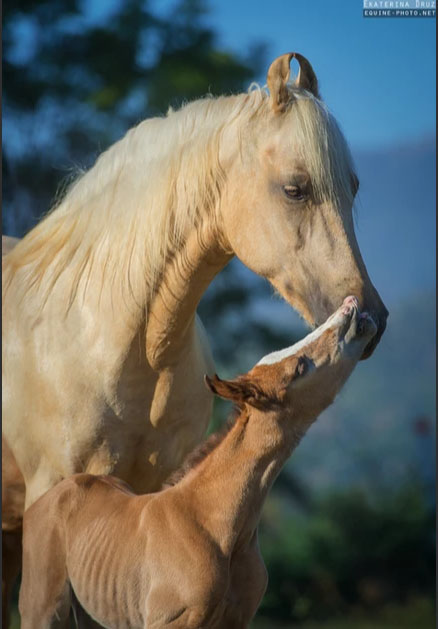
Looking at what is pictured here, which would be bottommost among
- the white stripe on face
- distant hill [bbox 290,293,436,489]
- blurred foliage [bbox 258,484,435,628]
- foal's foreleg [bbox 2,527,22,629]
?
blurred foliage [bbox 258,484,435,628]

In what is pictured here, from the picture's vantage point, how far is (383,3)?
13.5 feet

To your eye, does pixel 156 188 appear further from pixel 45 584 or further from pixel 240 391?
pixel 45 584

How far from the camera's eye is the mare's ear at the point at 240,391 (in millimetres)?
2457

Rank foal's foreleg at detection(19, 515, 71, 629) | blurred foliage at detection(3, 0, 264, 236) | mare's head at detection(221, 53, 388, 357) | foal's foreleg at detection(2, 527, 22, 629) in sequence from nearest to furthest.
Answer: mare's head at detection(221, 53, 388, 357), foal's foreleg at detection(19, 515, 71, 629), foal's foreleg at detection(2, 527, 22, 629), blurred foliage at detection(3, 0, 264, 236)

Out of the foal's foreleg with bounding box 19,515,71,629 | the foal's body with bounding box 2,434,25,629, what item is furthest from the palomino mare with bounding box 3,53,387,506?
the foal's foreleg with bounding box 19,515,71,629

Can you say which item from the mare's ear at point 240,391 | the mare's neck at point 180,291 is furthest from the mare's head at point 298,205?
the mare's ear at point 240,391

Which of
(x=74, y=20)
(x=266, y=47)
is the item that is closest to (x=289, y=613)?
(x=266, y=47)

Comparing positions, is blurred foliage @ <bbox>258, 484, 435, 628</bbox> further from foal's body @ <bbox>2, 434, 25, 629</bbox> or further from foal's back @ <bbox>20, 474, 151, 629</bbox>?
foal's back @ <bbox>20, 474, 151, 629</bbox>

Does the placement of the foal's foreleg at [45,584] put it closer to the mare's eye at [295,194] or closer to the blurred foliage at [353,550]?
the mare's eye at [295,194]

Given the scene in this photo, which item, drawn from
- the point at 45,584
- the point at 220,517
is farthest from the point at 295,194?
the point at 45,584

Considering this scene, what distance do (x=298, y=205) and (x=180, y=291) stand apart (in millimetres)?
435

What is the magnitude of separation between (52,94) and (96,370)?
Answer: 4.00 meters

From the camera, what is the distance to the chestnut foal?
96.4 inches

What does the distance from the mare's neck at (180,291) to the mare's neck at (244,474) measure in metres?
0.44
